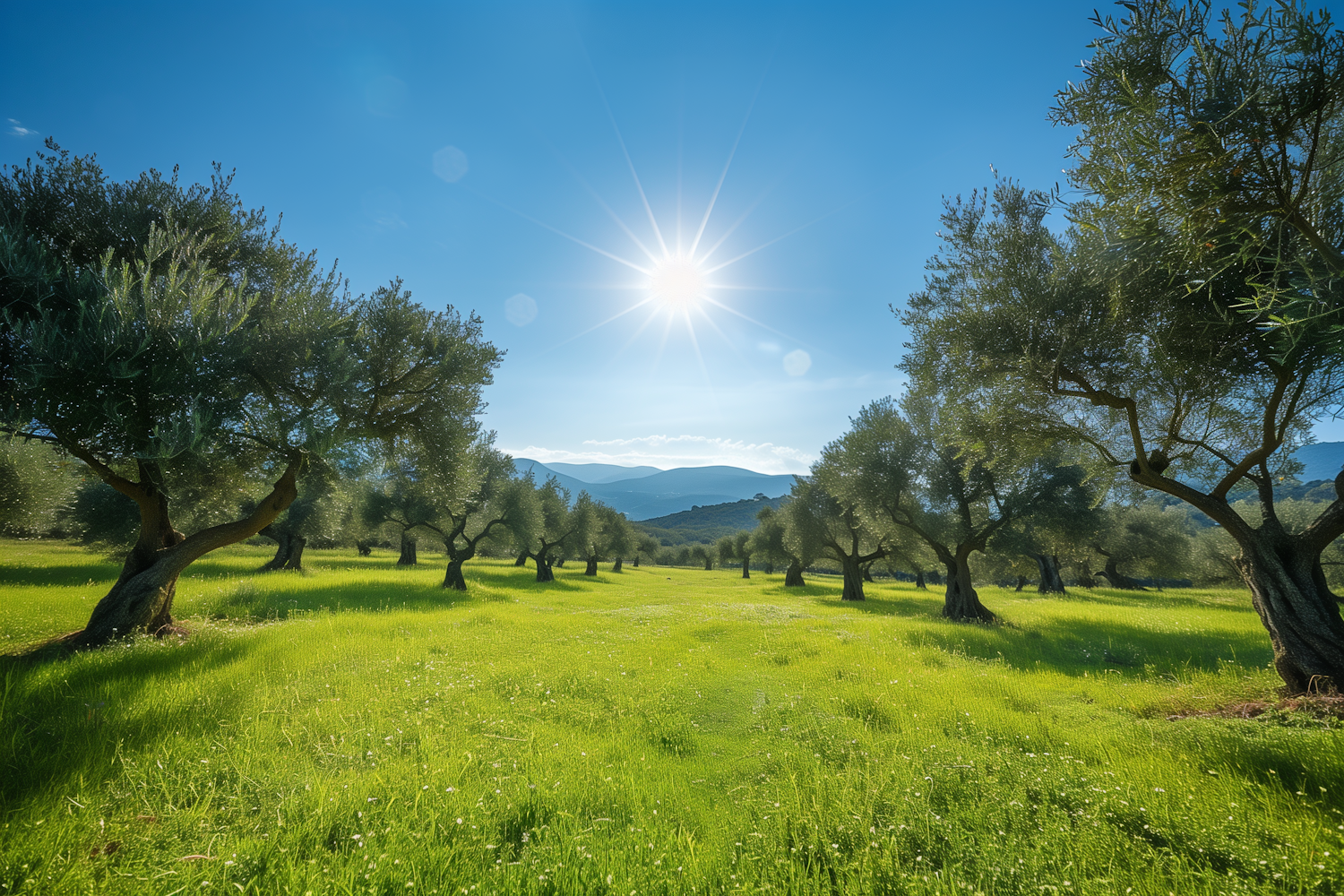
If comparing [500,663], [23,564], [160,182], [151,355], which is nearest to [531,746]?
[500,663]

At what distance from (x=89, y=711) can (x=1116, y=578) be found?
77454 mm

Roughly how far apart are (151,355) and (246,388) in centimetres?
203

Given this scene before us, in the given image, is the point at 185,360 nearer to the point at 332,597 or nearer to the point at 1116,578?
the point at 332,597

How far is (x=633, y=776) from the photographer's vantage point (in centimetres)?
564

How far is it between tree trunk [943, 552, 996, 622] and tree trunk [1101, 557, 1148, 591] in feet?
141

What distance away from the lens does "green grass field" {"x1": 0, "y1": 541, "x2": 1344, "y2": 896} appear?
376 centimetres

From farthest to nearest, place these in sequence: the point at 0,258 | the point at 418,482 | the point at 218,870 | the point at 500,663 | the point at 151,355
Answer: the point at 418,482 → the point at 500,663 → the point at 151,355 → the point at 0,258 → the point at 218,870

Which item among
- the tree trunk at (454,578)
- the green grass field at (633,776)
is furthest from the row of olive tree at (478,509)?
the green grass field at (633,776)

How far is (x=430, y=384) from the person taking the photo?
14.6 metres

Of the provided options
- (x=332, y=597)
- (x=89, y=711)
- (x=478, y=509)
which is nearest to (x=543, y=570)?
(x=478, y=509)

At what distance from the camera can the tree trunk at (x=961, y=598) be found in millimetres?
23375

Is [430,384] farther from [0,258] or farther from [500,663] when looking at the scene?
[500,663]

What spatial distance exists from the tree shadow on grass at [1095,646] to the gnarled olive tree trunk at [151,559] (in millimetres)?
20542

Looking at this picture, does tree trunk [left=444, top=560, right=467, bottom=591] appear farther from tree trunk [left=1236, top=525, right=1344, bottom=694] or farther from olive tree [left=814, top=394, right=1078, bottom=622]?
tree trunk [left=1236, top=525, right=1344, bottom=694]
